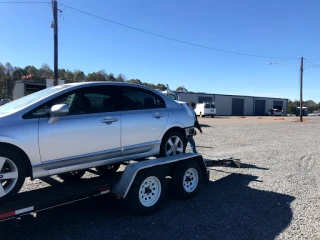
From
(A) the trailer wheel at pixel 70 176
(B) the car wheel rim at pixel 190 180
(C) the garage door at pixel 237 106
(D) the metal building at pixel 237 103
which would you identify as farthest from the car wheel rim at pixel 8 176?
(C) the garage door at pixel 237 106

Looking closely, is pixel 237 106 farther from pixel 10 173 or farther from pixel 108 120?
pixel 10 173

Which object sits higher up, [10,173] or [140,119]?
[140,119]

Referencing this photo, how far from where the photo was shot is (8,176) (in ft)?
12.3

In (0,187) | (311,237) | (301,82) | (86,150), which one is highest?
(301,82)

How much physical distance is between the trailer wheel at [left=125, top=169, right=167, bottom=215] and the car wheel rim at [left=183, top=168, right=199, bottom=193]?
621mm

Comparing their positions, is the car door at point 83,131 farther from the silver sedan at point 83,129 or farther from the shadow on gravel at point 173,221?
the shadow on gravel at point 173,221

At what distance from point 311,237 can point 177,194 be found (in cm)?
221

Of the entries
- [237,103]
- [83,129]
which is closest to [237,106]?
[237,103]

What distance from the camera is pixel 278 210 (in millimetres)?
5215

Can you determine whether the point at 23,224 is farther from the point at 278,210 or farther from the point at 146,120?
the point at 278,210

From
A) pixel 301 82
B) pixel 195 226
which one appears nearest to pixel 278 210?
pixel 195 226

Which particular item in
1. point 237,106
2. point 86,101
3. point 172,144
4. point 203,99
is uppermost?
point 203,99

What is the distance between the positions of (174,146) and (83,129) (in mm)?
2108

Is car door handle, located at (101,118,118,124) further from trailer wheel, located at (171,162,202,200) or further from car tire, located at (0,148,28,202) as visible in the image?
trailer wheel, located at (171,162,202,200)
